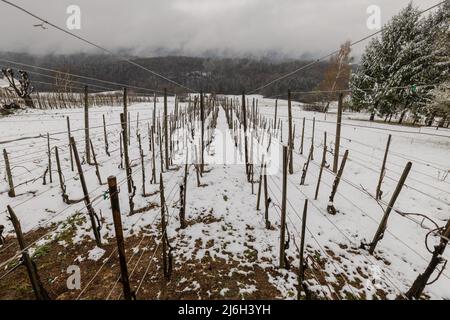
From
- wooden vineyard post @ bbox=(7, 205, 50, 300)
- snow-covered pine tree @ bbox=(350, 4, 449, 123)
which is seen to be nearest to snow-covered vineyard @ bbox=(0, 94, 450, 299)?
wooden vineyard post @ bbox=(7, 205, 50, 300)

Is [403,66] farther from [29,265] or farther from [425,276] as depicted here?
[29,265]

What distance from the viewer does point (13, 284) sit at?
165 inches

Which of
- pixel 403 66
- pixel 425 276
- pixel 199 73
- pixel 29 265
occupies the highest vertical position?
pixel 199 73

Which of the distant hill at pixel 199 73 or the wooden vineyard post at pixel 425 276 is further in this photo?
the distant hill at pixel 199 73

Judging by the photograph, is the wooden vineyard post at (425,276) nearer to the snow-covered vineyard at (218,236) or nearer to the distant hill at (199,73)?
the snow-covered vineyard at (218,236)

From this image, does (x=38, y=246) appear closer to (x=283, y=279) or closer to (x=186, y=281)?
(x=186, y=281)

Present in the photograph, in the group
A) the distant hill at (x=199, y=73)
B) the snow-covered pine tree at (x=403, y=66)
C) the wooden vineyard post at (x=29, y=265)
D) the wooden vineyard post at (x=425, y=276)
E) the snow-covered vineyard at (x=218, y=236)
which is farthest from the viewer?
the distant hill at (x=199, y=73)

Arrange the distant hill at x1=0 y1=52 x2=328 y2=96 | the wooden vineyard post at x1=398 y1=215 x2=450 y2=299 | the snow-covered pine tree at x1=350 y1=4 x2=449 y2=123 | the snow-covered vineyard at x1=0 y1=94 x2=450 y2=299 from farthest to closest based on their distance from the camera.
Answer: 1. the distant hill at x1=0 y1=52 x2=328 y2=96
2. the snow-covered pine tree at x1=350 y1=4 x2=449 y2=123
3. the snow-covered vineyard at x1=0 y1=94 x2=450 y2=299
4. the wooden vineyard post at x1=398 y1=215 x2=450 y2=299

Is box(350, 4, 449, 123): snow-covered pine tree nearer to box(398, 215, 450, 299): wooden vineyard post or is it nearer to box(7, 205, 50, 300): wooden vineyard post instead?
box(398, 215, 450, 299): wooden vineyard post

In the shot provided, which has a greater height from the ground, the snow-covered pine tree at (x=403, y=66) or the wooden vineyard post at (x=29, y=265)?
the snow-covered pine tree at (x=403, y=66)

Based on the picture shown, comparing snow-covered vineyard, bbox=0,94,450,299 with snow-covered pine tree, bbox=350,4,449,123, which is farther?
snow-covered pine tree, bbox=350,4,449,123

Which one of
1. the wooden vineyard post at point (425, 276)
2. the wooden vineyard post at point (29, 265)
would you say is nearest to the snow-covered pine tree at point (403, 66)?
the wooden vineyard post at point (425, 276)

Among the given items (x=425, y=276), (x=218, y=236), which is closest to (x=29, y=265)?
(x=218, y=236)
